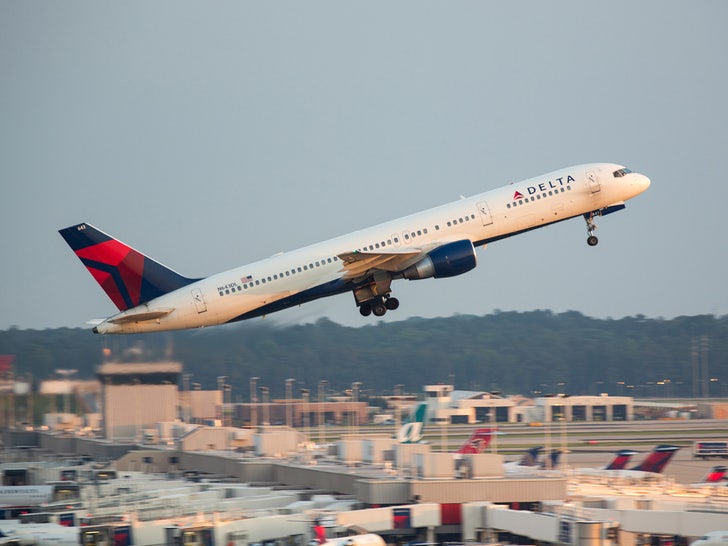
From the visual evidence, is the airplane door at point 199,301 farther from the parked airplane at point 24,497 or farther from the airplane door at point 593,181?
the airplane door at point 593,181

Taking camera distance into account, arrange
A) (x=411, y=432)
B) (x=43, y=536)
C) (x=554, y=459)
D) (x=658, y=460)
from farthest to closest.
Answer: (x=554, y=459) → (x=411, y=432) → (x=658, y=460) → (x=43, y=536)

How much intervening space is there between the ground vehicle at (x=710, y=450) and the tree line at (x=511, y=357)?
141 ft

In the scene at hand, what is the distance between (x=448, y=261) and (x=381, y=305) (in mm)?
6534

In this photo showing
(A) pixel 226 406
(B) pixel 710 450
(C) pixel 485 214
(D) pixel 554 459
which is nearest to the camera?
(C) pixel 485 214

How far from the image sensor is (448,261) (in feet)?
194

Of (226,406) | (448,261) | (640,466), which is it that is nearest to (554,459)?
(640,466)

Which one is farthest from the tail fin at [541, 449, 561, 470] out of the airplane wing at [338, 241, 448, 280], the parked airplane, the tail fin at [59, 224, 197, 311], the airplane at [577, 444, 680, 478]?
the parked airplane

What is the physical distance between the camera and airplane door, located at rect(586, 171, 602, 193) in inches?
2501

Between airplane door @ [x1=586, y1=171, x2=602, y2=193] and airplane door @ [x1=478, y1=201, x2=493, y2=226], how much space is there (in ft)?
21.8

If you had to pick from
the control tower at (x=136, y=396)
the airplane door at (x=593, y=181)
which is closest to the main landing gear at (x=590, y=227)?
the airplane door at (x=593, y=181)

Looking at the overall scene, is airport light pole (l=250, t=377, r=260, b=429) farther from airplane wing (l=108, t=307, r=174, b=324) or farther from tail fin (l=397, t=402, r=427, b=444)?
airplane wing (l=108, t=307, r=174, b=324)

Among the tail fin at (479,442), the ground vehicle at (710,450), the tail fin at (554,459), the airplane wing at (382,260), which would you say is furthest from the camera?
the ground vehicle at (710,450)

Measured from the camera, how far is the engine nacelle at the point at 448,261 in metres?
59.1

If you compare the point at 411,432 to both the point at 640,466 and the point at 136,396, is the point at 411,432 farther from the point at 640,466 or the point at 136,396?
the point at 136,396
